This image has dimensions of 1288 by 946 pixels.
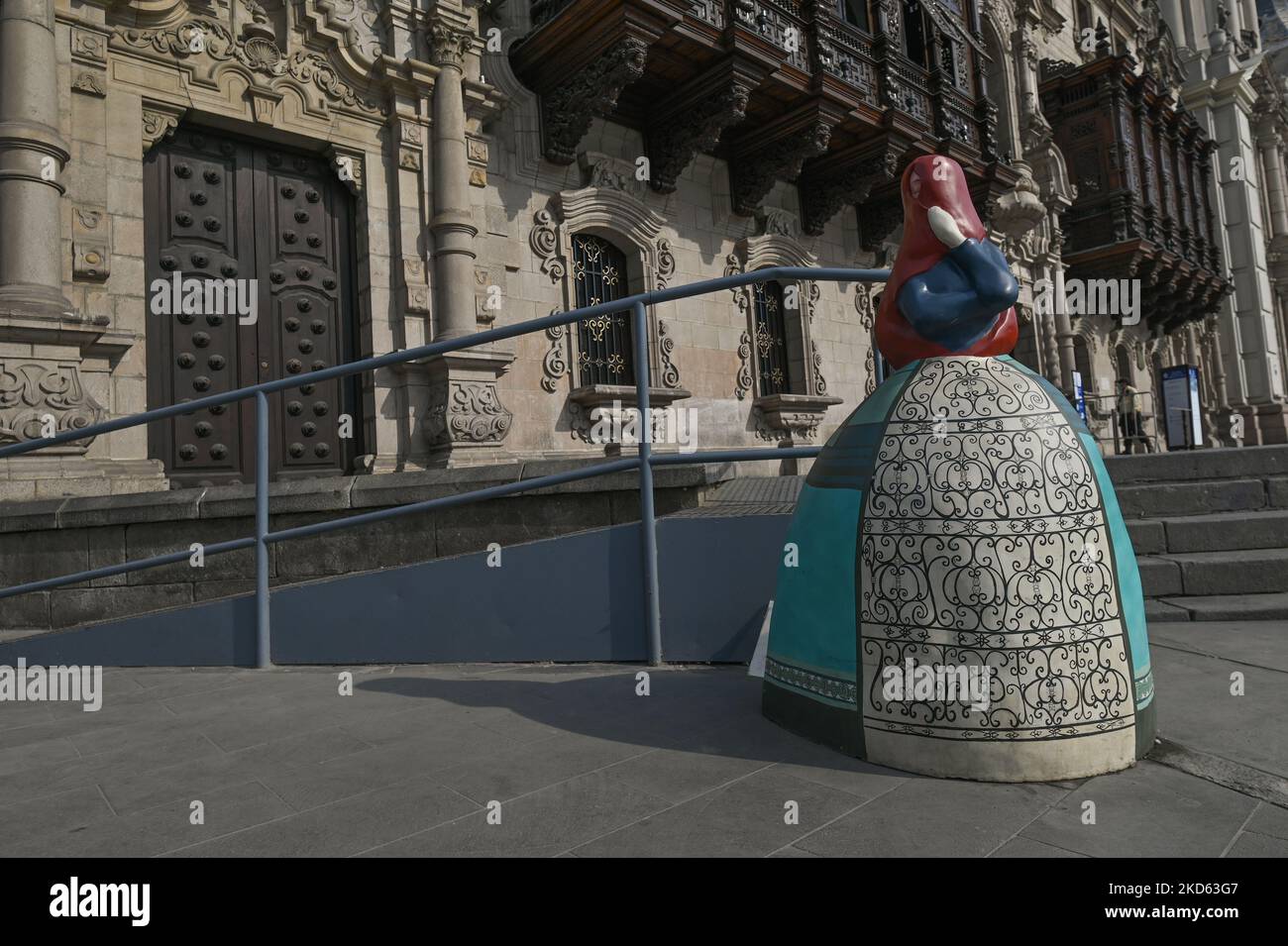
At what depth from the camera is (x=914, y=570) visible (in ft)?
6.89

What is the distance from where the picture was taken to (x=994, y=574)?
2037 millimetres

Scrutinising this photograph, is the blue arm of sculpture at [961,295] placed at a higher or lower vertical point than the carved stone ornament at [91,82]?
lower

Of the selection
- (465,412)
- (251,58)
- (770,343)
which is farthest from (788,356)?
(251,58)

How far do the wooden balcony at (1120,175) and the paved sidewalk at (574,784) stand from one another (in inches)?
827

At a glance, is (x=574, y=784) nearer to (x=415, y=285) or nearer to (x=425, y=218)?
(x=415, y=285)

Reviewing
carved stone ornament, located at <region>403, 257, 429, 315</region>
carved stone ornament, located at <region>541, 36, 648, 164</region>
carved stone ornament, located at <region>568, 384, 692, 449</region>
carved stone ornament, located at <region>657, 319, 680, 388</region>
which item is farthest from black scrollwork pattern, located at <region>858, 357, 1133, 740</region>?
carved stone ornament, located at <region>657, 319, 680, 388</region>

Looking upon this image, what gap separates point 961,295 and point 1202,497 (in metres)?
4.16

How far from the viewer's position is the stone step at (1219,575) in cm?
436

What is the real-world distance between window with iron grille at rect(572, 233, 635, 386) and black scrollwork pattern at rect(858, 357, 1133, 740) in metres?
7.71

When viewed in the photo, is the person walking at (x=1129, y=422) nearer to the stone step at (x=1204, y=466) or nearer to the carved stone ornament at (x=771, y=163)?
the carved stone ornament at (x=771, y=163)

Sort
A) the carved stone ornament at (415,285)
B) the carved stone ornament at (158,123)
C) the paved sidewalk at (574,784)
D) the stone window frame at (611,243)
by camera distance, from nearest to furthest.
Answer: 1. the paved sidewalk at (574,784)
2. the carved stone ornament at (158,123)
3. the carved stone ornament at (415,285)
4. the stone window frame at (611,243)

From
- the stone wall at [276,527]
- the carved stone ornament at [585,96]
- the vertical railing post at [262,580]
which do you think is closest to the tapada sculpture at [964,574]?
the stone wall at [276,527]
